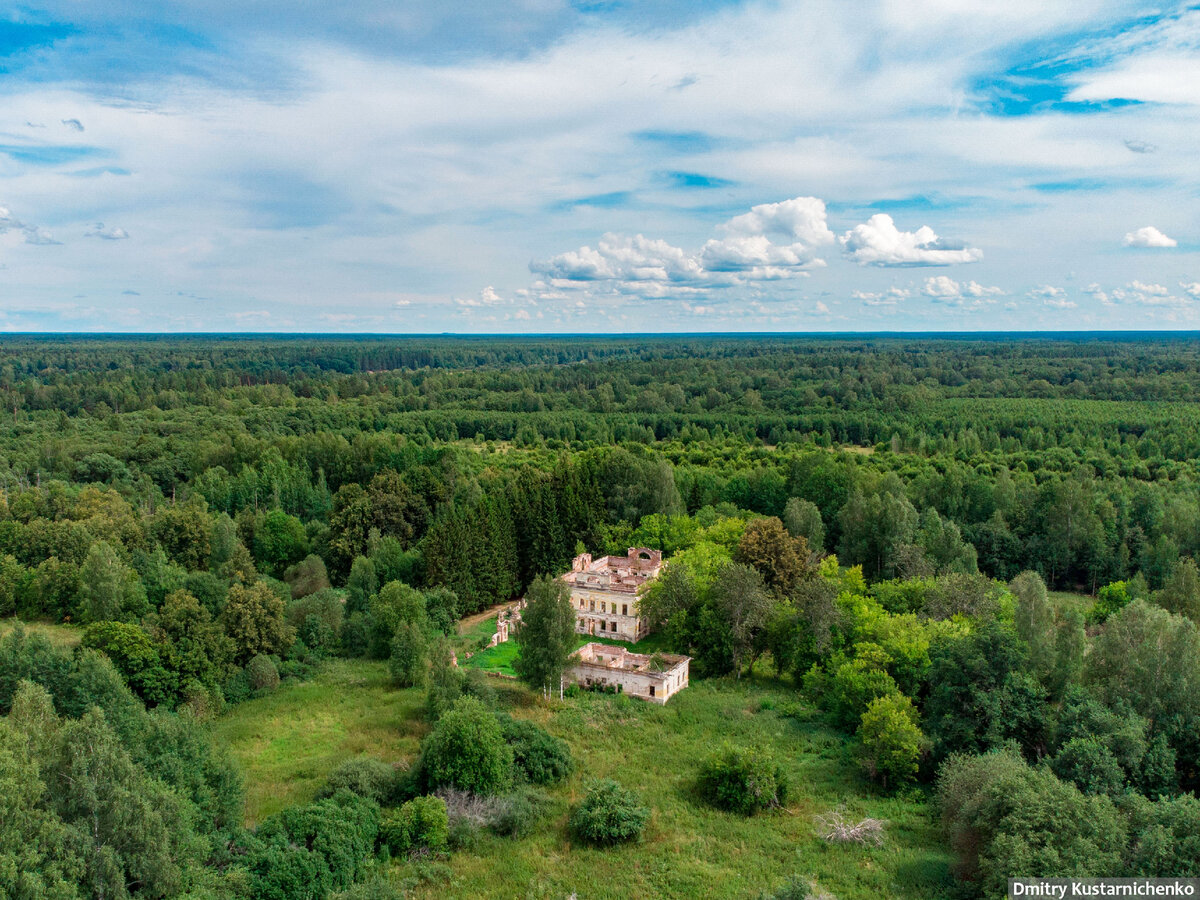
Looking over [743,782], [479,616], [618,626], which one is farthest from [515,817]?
[479,616]

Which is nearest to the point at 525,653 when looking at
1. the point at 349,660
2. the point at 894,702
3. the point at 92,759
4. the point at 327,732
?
the point at 327,732

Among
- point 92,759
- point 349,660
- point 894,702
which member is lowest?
point 349,660

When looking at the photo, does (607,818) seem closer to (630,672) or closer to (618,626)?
(630,672)

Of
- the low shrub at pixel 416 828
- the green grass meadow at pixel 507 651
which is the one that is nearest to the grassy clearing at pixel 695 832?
the low shrub at pixel 416 828

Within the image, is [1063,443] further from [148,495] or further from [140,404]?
[140,404]

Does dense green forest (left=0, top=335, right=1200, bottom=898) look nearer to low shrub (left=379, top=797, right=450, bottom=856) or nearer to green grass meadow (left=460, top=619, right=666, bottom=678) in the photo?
low shrub (left=379, top=797, right=450, bottom=856)

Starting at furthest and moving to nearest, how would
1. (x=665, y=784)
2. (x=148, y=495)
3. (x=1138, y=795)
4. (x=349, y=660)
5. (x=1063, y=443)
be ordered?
1. (x=1063, y=443)
2. (x=148, y=495)
3. (x=349, y=660)
4. (x=665, y=784)
5. (x=1138, y=795)

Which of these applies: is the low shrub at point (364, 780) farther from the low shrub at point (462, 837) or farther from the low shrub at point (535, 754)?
the low shrub at point (535, 754)
